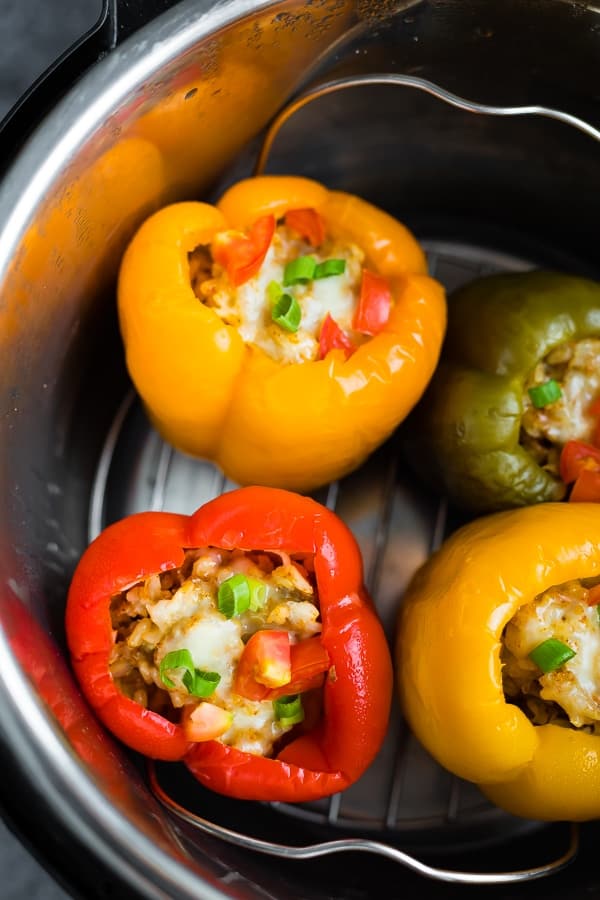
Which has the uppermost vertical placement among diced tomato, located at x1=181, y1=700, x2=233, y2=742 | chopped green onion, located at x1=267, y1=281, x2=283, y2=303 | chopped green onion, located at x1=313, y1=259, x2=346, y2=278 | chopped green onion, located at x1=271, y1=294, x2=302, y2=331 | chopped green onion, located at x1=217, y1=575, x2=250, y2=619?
chopped green onion, located at x1=267, y1=281, x2=283, y2=303

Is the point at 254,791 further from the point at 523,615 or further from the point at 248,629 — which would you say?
the point at 523,615

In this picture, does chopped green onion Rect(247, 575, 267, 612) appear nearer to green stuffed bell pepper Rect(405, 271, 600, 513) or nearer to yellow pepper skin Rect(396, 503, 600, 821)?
yellow pepper skin Rect(396, 503, 600, 821)

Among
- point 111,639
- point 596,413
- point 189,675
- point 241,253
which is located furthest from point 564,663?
point 241,253

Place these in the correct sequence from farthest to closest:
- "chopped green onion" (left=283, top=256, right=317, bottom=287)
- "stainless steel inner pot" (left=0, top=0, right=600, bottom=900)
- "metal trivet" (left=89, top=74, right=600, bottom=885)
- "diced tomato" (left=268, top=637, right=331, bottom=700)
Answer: "metal trivet" (left=89, top=74, right=600, bottom=885) → "chopped green onion" (left=283, top=256, right=317, bottom=287) → "diced tomato" (left=268, top=637, right=331, bottom=700) → "stainless steel inner pot" (left=0, top=0, right=600, bottom=900)

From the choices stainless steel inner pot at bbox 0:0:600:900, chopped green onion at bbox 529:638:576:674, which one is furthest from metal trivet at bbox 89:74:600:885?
chopped green onion at bbox 529:638:576:674

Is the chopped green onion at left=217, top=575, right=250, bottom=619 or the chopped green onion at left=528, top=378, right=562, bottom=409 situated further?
the chopped green onion at left=528, top=378, right=562, bottom=409

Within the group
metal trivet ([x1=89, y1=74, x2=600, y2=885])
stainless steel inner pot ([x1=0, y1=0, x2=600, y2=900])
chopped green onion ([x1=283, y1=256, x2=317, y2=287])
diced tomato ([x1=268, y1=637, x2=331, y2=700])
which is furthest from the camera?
metal trivet ([x1=89, y1=74, x2=600, y2=885])

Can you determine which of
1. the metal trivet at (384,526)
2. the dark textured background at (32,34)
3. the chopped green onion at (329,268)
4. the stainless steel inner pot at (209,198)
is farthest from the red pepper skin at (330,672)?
the dark textured background at (32,34)
